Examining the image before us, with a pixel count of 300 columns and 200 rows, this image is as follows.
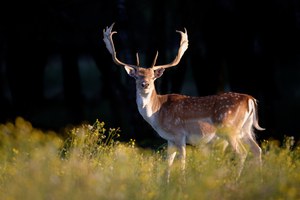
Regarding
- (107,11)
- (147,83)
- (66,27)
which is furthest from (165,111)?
(107,11)

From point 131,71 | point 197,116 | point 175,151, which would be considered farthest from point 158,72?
point 175,151

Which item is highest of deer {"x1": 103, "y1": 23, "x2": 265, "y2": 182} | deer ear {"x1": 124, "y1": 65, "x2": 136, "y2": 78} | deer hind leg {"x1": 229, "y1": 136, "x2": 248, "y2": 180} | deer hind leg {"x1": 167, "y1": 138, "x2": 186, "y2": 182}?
deer ear {"x1": 124, "y1": 65, "x2": 136, "y2": 78}

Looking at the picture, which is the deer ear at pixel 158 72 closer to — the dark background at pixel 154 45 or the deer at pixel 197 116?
the deer at pixel 197 116

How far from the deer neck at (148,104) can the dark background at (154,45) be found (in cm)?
446

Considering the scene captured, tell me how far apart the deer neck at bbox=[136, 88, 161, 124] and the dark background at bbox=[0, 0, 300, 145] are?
446cm

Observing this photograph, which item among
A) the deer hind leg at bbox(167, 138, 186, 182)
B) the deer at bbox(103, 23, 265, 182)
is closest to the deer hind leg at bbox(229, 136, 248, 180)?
the deer at bbox(103, 23, 265, 182)

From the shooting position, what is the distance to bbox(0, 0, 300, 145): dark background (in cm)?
1864

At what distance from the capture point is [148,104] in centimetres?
1268

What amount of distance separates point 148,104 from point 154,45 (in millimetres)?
8143

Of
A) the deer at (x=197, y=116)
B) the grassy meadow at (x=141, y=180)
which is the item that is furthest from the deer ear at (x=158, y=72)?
the grassy meadow at (x=141, y=180)

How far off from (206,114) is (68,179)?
4260 millimetres

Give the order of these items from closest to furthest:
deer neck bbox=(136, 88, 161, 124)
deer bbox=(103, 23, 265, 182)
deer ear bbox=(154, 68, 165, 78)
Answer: deer bbox=(103, 23, 265, 182), deer neck bbox=(136, 88, 161, 124), deer ear bbox=(154, 68, 165, 78)

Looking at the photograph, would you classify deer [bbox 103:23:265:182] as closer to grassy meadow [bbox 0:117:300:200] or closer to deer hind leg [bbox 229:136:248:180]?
deer hind leg [bbox 229:136:248:180]

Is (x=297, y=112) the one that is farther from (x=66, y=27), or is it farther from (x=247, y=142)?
(x=247, y=142)
